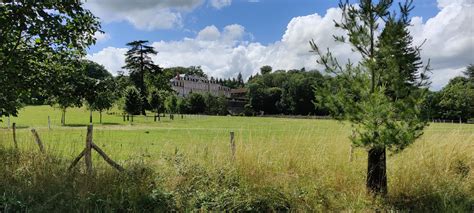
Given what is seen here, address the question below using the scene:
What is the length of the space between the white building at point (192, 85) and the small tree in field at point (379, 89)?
132244 mm

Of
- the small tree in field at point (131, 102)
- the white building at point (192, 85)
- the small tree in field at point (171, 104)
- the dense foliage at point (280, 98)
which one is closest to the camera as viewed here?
the small tree in field at point (131, 102)

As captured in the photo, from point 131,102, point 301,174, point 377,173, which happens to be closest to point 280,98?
point 131,102

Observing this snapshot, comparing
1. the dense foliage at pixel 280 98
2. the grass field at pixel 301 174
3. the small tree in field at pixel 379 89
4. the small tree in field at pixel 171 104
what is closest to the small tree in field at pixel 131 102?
the small tree in field at pixel 171 104

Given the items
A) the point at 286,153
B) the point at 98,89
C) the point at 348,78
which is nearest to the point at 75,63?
the point at 98,89

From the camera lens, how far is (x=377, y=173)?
6.52 metres

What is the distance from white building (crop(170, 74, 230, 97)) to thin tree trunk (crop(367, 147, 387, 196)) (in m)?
132

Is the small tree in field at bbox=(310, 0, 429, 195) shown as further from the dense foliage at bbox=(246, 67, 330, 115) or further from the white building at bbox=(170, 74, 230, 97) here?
the white building at bbox=(170, 74, 230, 97)

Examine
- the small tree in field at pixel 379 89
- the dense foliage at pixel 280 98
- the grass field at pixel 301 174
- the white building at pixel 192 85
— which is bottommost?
the grass field at pixel 301 174

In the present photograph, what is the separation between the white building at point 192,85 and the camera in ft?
481

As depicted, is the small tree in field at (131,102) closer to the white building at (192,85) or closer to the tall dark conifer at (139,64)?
the tall dark conifer at (139,64)

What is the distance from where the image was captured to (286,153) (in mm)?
7668

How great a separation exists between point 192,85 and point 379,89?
15110cm

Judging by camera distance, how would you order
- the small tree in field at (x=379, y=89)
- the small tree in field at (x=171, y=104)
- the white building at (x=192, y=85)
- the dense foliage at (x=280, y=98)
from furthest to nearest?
the white building at (x=192, y=85)
the dense foliage at (x=280, y=98)
the small tree in field at (x=171, y=104)
the small tree in field at (x=379, y=89)

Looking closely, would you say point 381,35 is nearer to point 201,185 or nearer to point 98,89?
point 201,185
